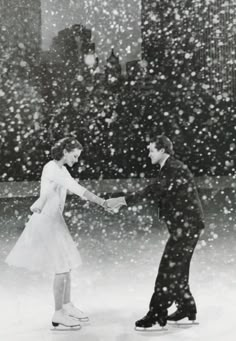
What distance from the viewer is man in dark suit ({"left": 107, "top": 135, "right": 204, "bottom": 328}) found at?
4.46 m

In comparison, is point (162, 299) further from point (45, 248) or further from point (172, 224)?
point (45, 248)

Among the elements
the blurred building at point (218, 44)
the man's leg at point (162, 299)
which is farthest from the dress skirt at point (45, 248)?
the blurred building at point (218, 44)

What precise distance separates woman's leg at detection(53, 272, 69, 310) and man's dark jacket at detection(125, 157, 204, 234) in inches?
39.6

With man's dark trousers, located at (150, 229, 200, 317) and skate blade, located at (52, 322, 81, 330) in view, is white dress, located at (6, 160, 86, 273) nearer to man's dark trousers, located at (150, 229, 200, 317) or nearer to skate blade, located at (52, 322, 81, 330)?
skate blade, located at (52, 322, 81, 330)

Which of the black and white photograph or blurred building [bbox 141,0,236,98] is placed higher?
blurred building [bbox 141,0,236,98]

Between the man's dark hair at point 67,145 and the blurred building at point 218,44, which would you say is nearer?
the man's dark hair at point 67,145

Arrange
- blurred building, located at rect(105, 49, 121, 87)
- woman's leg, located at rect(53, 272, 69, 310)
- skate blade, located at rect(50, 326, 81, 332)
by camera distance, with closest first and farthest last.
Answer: skate blade, located at rect(50, 326, 81, 332)
woman's leg, located at rect(53, 272, 69, 310)
blurred building, located at rect(105, 49, 121, 87)

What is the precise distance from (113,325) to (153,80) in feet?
114

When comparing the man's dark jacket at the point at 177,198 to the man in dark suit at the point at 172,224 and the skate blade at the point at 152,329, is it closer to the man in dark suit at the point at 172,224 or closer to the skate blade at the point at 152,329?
the man in dark suit at the point at 172,224

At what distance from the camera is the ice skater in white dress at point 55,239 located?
183 inches

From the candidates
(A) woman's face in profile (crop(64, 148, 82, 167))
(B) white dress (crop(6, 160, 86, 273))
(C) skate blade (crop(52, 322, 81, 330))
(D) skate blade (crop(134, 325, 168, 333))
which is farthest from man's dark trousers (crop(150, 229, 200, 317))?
(A) woman's face in profile (crop(64, 148, 82, 167))

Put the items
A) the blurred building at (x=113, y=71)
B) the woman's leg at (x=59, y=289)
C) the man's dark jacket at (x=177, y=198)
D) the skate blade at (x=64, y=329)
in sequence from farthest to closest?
the blurred building at (x=113, y=71)
the woman's leg at (x=59, y=289)
the skate blade at (x=64, y=329)
the man's dark jacket at (x=177, y=198)

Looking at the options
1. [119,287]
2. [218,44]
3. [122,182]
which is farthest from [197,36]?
[119,287]

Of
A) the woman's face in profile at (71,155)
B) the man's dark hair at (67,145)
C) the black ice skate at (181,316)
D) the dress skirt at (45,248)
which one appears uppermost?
the man's dark hair at (67,145)
